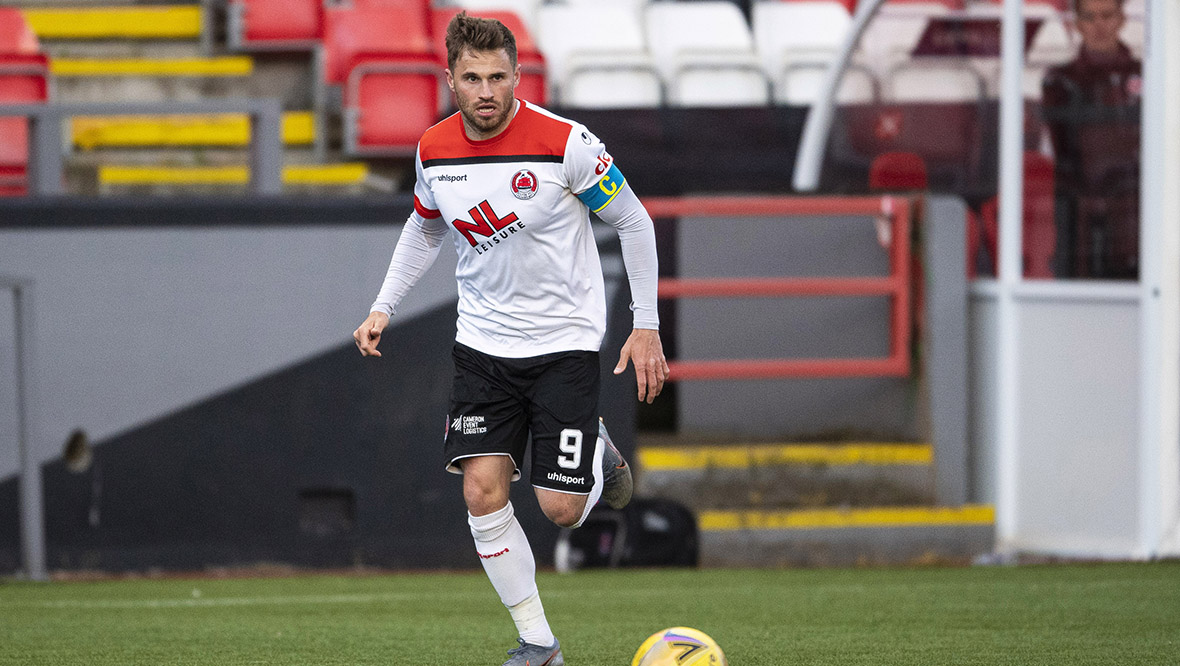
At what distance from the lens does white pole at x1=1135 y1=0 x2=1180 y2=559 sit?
304 inches

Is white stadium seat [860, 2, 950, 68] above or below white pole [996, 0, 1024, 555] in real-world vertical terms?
above

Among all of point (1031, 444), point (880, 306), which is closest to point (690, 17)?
point (880, 306)

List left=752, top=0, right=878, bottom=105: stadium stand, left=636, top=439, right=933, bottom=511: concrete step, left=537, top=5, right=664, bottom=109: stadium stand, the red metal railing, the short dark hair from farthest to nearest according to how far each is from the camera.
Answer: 1. left=752, top=0, right=878, bottom=105: stadium stand
2. left=537, top=5, right=664, bottom=109: stadium stand
3. the red metal railing
4. left=636, top=439, right=933, bottom=511: concrete step
5. the short dark hair

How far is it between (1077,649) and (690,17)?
9.97 m

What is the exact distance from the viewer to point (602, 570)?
811 cm

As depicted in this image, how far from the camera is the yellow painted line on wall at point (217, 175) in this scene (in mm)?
9266

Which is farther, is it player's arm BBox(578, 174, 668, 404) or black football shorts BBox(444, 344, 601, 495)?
black football shorts BBox(444, 344, 601, 495)

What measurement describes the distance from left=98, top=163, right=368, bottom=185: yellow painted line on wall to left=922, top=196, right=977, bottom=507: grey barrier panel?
13.7 ft

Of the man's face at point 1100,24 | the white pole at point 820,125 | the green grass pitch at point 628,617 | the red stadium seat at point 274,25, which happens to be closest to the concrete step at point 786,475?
the green grass pitch at point 628,617

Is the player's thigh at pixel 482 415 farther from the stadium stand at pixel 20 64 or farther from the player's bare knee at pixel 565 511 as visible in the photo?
the stadium stand at pixel 20 64

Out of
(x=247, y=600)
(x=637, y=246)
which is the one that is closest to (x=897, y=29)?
(x=247, y=600)

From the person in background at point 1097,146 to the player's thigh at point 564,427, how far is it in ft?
15.1

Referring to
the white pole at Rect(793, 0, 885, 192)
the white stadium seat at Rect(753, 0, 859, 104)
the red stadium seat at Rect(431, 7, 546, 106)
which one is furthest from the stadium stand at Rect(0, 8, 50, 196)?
the white stadium seat at Rect(753, 0, 859, 104)

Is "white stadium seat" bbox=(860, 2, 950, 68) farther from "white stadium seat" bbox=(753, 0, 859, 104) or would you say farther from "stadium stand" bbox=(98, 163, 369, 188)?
"stadium stand" bbox=(98, 163, 369, 188)
